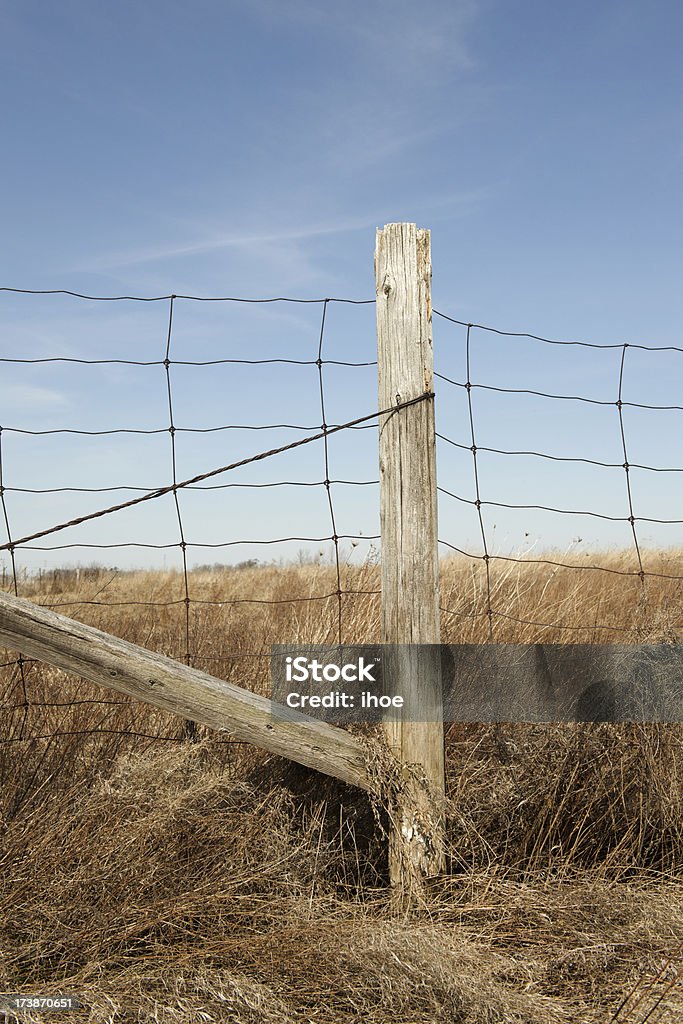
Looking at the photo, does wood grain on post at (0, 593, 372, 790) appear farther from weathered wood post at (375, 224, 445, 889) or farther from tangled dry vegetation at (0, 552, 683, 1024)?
tangled dry vegetation at (0, 552, 683, 1024)

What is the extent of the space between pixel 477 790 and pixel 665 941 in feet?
2.52

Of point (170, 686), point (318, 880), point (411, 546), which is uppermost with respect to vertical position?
point (411, 546)

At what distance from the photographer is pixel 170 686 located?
2.92 m

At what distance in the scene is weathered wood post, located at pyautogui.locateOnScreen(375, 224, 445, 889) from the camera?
3029 millimetres

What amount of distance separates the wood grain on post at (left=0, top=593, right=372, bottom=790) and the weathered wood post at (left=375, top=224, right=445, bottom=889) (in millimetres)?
224

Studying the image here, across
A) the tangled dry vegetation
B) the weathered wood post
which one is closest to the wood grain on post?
the weathered wood post

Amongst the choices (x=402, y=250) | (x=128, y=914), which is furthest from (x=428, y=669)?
(x=402, y=250)

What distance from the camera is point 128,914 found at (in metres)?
2.63

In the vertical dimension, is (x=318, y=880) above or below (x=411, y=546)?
below

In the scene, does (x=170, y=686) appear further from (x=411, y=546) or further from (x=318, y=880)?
(x=411, y=546)

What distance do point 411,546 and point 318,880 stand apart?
1.23m

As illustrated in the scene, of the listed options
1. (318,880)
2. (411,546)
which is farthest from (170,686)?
(411,546)

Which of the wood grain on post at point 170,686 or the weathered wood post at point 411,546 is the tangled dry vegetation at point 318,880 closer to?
the weathered wood post at point 411,546

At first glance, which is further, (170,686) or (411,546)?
(411,546)
